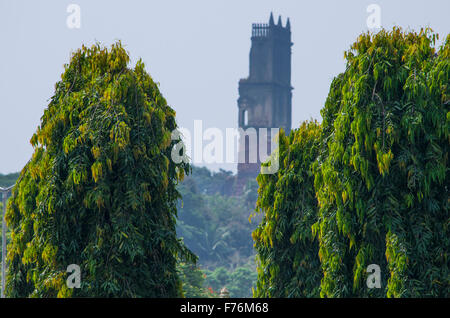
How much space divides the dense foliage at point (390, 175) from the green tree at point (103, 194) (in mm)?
3259

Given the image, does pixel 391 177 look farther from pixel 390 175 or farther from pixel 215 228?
pixel 215 228

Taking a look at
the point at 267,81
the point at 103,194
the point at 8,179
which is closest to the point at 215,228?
the point at 267,81

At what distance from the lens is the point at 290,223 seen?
23172 mm

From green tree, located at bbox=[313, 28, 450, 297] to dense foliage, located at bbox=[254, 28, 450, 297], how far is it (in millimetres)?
19

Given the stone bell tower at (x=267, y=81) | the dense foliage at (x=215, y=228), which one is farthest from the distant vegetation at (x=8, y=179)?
the stone bell tower at (x=267, y=81)

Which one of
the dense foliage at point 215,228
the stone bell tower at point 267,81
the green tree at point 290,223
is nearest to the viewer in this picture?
the green tree at point 290,223

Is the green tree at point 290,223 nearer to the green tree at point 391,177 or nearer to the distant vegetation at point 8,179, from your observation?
the green tree at point 391,177

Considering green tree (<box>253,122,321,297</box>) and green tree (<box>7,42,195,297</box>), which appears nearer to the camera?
green tree (<box>7,42,195,297</box>)

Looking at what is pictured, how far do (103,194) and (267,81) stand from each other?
123823 mm

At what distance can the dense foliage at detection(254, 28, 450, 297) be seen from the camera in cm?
1677

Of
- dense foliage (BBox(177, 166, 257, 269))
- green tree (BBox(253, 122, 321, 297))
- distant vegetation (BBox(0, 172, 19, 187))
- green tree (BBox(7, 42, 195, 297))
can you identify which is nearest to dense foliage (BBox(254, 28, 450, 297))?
green tree (BBox(7, 42, 195, 297))

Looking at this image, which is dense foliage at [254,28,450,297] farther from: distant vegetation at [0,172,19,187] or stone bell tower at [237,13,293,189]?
stone bell tower at [237,13,293,189]

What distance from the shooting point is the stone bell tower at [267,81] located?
460ft

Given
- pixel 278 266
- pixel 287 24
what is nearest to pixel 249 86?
pixel 287 24
